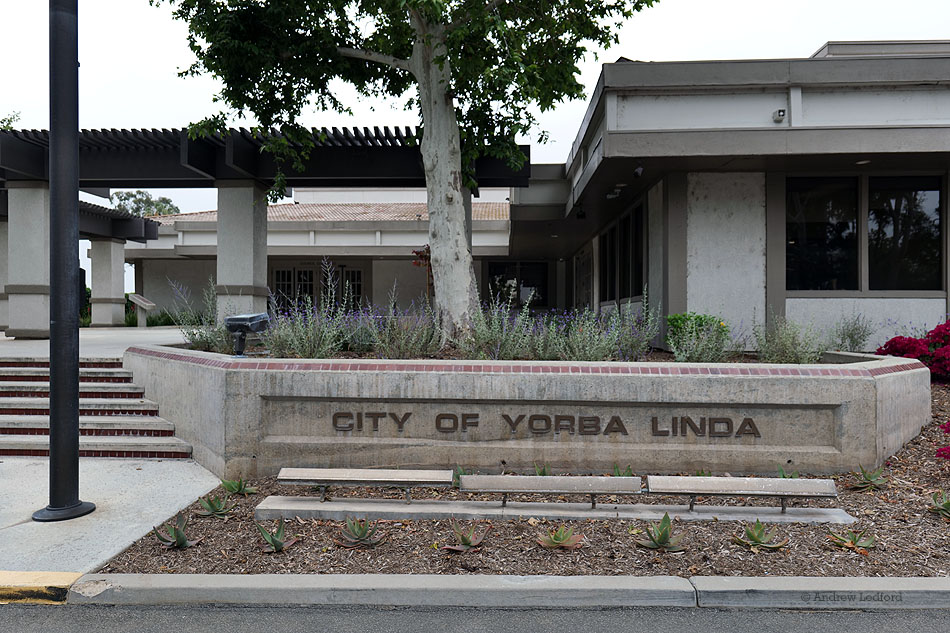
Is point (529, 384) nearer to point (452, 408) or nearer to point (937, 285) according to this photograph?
point (452, 408)

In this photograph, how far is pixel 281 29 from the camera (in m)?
8.88

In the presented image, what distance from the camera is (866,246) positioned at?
10219mm

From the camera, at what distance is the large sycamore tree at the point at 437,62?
7914 mm

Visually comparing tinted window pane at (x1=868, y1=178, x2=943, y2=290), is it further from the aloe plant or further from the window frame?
the aloe plant

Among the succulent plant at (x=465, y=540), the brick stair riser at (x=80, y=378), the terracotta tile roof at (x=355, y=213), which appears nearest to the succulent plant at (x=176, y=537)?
the succulent plant at (x=465, y=540)

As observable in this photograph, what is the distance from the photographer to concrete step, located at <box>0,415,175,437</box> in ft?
23.1

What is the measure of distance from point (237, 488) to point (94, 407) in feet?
10.4

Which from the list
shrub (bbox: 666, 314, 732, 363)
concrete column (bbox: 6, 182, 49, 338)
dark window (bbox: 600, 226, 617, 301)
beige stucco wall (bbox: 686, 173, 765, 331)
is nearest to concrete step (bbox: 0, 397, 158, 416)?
shrub (bbox: 666, 314, 732, 363)

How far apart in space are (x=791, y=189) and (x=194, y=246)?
19.9m

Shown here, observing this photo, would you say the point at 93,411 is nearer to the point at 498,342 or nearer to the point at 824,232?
the point at 498,342

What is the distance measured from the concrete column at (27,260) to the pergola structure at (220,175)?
2 cm

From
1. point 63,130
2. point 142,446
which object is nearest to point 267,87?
point 63,130

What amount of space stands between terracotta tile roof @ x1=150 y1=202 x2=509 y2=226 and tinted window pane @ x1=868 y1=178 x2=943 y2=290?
44.3ft

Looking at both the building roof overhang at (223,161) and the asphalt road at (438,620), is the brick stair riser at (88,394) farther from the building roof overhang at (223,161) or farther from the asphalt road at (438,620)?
the building roof overhang at (223,161)
